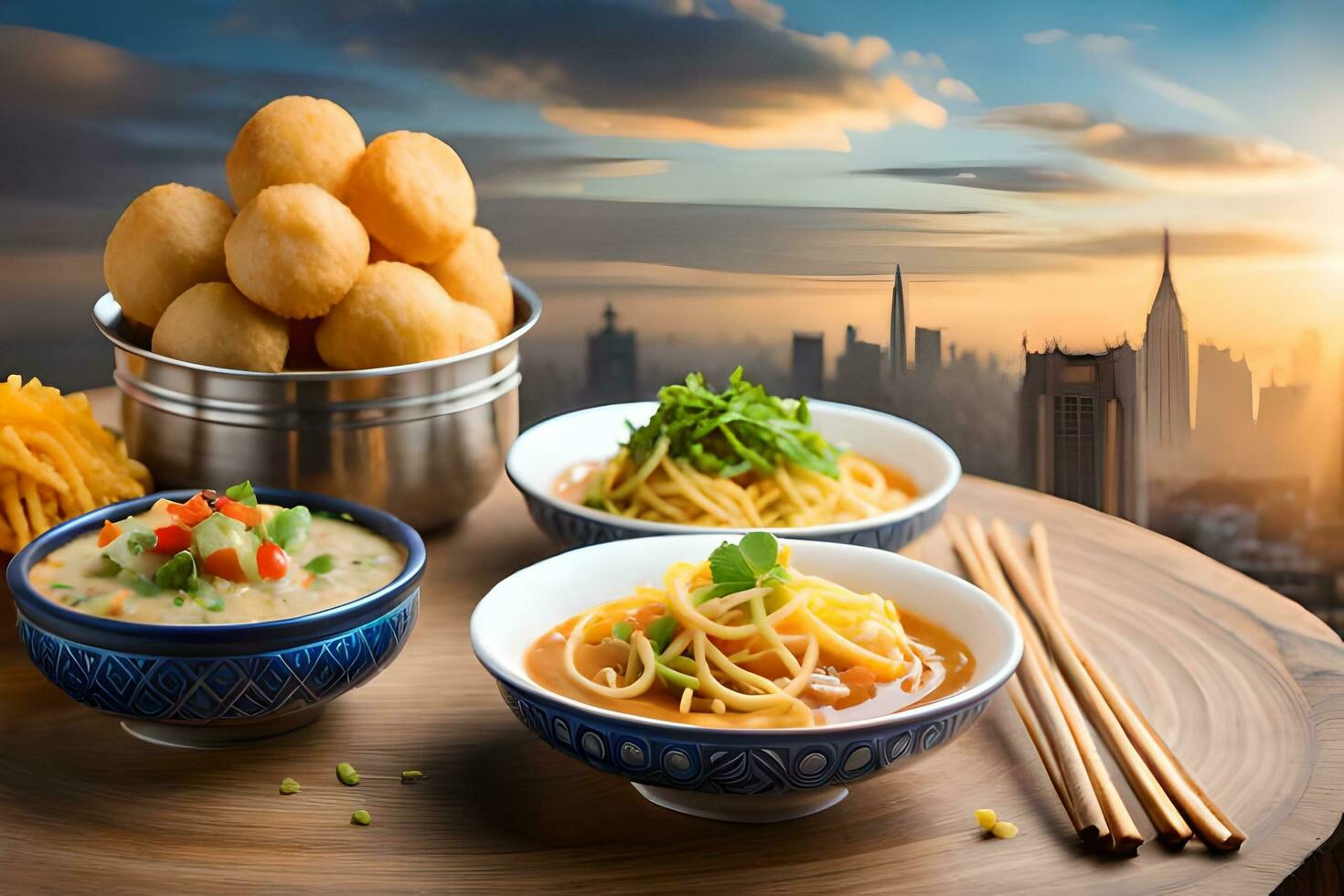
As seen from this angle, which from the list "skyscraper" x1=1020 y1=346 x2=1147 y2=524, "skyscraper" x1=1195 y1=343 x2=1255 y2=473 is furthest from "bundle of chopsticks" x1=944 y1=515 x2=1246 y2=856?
"skyscraper" x1=1195 y1=343 x2=1255 y2=473

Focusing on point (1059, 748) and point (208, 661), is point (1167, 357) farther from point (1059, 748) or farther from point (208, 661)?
point (208, 661)

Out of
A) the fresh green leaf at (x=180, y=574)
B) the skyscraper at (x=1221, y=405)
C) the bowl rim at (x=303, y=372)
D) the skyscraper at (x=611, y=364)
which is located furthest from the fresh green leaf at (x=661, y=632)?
the skyscraper at (x=1221, y=405)

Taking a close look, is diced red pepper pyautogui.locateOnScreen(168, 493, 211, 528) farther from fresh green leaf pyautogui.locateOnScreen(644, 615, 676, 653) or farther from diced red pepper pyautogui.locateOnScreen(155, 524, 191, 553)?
fresh green leaf pyautogui.locateOnScreen(644, 615, 676, 653)

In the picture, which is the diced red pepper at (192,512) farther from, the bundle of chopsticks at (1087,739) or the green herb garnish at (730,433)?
the bundle of chopsticks at (1087,739)

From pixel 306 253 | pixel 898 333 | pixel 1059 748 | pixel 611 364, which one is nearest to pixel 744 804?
pixel 1059 748

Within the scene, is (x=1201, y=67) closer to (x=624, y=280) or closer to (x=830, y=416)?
(x=624, y=280)

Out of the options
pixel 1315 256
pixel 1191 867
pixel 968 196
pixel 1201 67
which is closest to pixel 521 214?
pixel 968 196

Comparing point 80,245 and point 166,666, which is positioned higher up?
point 80,245
